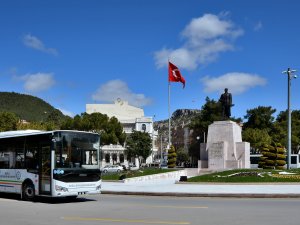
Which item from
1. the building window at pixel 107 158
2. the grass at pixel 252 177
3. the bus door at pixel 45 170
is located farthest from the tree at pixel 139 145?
the bus door at pixel 45 170

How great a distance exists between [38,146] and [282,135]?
70.6 m

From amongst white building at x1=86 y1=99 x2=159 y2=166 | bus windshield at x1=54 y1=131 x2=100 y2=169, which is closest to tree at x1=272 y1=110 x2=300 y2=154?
white building at x1=86 y1=99 x2=159 y2=166

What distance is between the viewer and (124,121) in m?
128

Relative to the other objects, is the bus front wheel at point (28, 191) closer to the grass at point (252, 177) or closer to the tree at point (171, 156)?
the grass at point (252, 177)

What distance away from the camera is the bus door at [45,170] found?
17.1 meters

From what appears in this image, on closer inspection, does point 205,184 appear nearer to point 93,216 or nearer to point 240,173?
point 240,173

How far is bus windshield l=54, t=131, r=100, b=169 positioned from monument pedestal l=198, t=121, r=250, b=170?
21608 mm

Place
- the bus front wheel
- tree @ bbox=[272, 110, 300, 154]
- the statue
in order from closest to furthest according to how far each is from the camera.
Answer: the bus front wheel < the statue < tree @ bbox=[272, 110, 300, 154]

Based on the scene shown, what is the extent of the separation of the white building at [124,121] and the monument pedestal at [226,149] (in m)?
68.7

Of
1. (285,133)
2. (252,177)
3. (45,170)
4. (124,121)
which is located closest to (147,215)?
(45,170)

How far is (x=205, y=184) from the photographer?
25.9m

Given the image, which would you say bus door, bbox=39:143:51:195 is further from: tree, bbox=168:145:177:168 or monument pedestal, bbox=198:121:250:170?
tree, bbox=168:145:177:168

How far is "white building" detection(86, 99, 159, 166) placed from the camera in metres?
108

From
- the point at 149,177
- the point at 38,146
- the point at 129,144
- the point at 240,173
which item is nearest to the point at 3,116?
the point at 129,144
